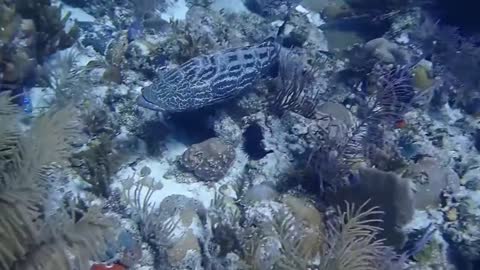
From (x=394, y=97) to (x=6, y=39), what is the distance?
4.67 meters

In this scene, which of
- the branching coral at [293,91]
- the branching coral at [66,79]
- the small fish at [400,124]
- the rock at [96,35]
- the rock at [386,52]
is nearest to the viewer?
the branching coral at [66,79]

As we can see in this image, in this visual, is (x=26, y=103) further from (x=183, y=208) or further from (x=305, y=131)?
(x=305, y=131)

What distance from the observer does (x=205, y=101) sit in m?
5.03

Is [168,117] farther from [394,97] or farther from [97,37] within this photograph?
[394,97]

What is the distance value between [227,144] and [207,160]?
348 millimetres

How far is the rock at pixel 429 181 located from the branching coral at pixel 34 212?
3.38m

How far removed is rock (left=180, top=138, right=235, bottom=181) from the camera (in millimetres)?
5125

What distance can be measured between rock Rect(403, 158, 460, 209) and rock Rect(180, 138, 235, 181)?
6.66 ft

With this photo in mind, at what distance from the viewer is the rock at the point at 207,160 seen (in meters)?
5.12

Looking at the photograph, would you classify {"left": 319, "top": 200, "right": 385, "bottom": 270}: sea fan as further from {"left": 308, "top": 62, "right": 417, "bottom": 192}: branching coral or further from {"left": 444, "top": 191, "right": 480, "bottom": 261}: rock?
{"left": 444, "top": 191, "right": 480, "bottom": 261}: rock

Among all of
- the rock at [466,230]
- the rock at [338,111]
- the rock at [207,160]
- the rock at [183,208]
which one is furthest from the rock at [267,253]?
the rock at [338,111]

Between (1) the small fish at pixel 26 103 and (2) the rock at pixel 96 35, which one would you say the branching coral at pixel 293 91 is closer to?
(2) the rock at pixel 96 35

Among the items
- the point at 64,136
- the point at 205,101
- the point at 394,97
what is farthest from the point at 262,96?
the point at 64,136

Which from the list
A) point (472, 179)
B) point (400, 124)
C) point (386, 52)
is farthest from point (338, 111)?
point (472, 179)
